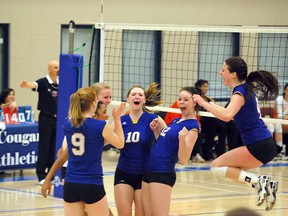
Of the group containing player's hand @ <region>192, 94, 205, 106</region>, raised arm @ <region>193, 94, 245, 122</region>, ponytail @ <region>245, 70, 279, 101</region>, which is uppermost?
ponytail @ <region>245, 70, 279, 101</region>

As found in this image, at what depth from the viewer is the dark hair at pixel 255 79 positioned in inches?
328

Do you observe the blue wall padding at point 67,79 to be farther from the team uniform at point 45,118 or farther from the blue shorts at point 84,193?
the blue shorts at point 84,193

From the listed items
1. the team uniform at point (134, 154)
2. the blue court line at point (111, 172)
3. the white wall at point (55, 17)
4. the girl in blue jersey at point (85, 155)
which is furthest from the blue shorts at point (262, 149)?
the white wall at point (55, 17)

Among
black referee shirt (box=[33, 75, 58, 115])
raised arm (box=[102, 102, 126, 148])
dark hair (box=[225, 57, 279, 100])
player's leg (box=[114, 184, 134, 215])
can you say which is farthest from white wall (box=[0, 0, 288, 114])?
raised arm (box=[102, 102, 126, 148])

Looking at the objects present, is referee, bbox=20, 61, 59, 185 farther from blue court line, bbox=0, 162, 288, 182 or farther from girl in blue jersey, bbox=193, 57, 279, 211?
girl in blue jersey, bbox=193, 57, 279, 211

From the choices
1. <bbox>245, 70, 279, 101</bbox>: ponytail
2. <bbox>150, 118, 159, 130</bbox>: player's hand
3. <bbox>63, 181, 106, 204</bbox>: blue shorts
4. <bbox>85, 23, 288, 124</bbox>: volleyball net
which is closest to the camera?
<bbox>63, 181, 106, 204</bbox>: blue shorts

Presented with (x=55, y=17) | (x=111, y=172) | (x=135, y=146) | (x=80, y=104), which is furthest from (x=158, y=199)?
(x=55, y=17)

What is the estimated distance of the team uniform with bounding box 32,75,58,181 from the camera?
41.3ft

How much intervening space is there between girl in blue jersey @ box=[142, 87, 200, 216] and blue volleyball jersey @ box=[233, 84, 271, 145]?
71cm

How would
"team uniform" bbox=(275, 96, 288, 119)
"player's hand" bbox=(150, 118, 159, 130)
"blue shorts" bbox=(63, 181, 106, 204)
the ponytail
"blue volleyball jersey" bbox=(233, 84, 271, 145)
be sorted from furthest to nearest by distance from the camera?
1. "team uniform" bbox=(275, 96, 288, 119)
2. the ponytail
3. "blue volleyball jersey" bbox=(233, 84, 271, 145)
4. "player's hand" bbox=(150, 118, 159, 130)
5. "blue shorts" bbox=(63, 181, 106, 204)

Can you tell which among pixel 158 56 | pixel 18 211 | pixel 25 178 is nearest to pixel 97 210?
pixel 18 211

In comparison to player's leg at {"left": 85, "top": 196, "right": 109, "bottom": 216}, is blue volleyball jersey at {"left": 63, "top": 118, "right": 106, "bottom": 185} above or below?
above

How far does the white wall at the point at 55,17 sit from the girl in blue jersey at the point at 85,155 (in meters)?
9.78

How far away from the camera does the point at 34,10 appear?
16672mm
